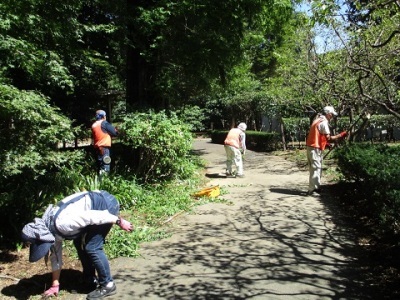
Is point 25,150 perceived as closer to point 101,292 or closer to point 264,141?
point 101,292

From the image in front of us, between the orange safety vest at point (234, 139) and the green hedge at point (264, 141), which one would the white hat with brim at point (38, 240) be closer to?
the orange safety vest at point (234, 139)

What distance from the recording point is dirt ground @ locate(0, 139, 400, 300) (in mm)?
4293

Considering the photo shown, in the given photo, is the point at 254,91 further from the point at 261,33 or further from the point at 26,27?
the point at 26,27

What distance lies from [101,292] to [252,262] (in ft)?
6.41

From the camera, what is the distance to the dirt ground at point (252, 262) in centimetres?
429

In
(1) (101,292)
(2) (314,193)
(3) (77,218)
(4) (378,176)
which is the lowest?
(1) (101,292)

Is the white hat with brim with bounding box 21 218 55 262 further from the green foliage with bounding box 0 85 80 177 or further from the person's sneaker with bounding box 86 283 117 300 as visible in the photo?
the green foliage with bounding box 0 85 80 177

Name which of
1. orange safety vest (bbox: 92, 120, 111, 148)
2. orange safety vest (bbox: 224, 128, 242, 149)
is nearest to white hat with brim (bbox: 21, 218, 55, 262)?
orange safety vest (bbox: 92, 120, 111, 148)

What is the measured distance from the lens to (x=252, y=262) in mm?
5039

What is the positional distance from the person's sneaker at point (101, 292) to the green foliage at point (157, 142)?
189 inches

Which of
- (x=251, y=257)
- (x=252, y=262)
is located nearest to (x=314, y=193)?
(x=251, y=257)

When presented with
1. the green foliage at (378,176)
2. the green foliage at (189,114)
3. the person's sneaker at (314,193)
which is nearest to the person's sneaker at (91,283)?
the green foliage at (378,176)

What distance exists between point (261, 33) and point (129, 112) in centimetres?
609

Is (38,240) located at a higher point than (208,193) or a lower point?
higher
